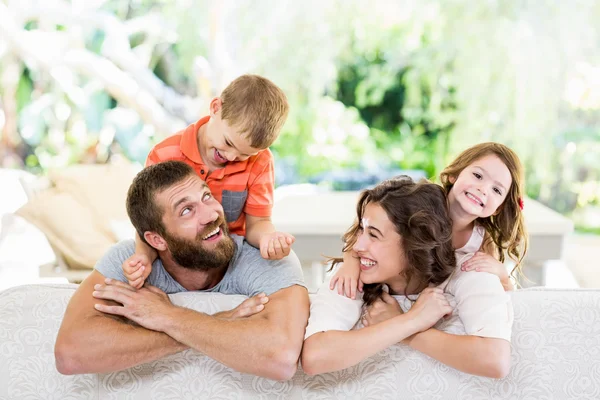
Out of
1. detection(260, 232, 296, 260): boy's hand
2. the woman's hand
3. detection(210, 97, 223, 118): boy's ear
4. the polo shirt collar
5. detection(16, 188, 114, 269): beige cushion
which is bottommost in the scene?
detection(16, 188, 114, 269): beige cushion

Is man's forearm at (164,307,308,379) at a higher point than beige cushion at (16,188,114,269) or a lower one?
higher

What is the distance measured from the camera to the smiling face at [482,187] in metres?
1.76

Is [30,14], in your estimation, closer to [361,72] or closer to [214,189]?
[361,72]

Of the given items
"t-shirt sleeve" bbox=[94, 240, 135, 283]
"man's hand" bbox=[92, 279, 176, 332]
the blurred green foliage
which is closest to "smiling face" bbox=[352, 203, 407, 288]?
"man's hand" bbox=[92, 279, 176, 332]

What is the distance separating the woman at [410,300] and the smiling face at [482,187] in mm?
93

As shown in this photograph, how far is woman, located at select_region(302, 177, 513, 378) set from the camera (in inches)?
58.8

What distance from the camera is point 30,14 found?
228 inches

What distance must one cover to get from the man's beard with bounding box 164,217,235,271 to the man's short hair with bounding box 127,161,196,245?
52 mm

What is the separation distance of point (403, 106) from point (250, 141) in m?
4.77

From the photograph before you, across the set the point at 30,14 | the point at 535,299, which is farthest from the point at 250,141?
the point at 30,14

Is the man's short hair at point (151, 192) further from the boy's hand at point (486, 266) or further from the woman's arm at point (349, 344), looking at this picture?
the boy's hand at point (486, 266)

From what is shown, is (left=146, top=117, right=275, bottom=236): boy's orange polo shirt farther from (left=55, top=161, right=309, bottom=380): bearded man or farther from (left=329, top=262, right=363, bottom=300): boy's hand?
(left=329, top=262, right=363, bottom=300): boy's hand

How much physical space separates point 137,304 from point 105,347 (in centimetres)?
13


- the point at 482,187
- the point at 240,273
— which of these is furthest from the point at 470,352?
the point at 240,273
